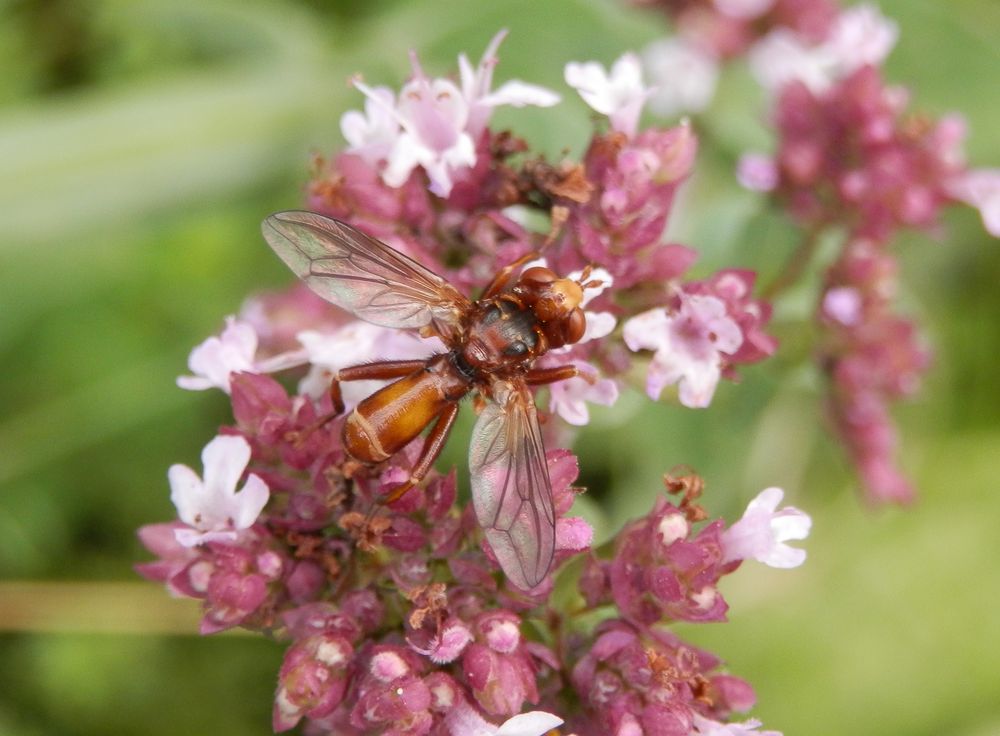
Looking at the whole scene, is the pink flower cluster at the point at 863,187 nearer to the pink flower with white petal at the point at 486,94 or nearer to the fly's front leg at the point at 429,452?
the pink flower with white petal at the point at 486,94

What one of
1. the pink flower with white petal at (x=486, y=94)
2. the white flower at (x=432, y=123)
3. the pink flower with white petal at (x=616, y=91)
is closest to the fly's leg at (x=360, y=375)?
the white flower at (x=432, y=123)

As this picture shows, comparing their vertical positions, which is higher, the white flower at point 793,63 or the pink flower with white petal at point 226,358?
the white flower at point 793,63

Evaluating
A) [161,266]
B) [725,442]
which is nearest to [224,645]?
[161,266]

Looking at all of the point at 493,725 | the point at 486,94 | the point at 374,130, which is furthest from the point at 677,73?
the point at 493,725

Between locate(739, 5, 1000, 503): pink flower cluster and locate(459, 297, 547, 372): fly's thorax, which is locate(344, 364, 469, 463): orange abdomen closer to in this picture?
locate(459, 297, 547, 372): fly's thorax

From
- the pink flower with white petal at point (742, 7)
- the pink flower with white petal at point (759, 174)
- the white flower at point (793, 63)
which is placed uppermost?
the pink flower with white petal at point (742, 7)

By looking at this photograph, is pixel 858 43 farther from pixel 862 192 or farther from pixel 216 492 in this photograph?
pixel 216 492

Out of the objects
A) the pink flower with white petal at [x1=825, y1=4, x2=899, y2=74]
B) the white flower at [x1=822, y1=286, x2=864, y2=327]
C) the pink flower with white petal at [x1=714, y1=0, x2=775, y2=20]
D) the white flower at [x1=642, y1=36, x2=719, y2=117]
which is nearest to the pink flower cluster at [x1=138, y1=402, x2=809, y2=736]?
the white flower at [x1=822, y1=286, x2=864, y2=327]
